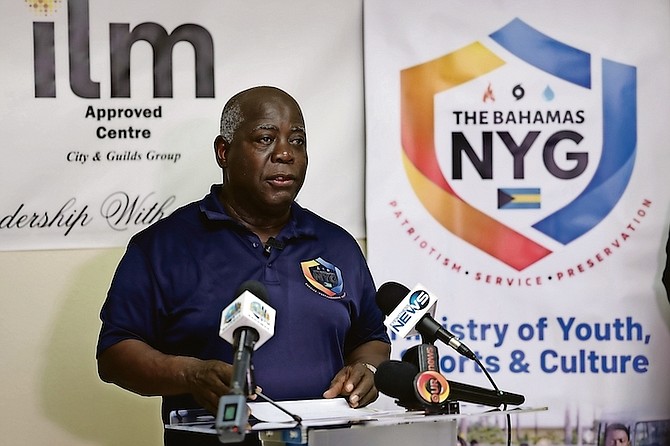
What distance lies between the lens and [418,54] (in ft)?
12.4

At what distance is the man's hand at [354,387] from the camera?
245 cm

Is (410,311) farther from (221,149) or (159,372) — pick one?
(221,149)

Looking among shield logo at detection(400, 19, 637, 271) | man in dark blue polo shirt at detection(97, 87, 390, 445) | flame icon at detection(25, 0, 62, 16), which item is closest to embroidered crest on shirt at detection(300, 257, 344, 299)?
man in dark blue polo shirt at detection(97, 87, 390, 445)

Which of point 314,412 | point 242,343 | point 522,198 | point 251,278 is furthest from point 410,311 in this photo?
point 522,198

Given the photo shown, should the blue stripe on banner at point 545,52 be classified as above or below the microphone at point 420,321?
above

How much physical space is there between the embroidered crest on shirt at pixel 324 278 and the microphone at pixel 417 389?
0.65m

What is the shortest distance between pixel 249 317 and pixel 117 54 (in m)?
2.04

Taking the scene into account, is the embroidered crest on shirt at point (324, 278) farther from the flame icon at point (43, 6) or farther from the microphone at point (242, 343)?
the flame icon at point (43, 6)

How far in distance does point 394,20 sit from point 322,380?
1.55 m

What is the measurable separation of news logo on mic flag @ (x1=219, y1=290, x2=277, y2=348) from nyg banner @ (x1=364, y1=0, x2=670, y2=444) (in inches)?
72.4

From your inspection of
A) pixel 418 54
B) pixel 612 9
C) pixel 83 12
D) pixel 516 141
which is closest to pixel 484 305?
pixel 516 141

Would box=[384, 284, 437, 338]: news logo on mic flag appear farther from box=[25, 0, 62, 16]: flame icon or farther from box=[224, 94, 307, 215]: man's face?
box=[25, 0, 62, 16]: flame icon

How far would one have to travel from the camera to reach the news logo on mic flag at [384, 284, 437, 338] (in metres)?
2.22

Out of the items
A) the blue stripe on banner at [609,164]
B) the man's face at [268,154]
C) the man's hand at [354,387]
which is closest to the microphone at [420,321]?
the man's hand at [354,387]
